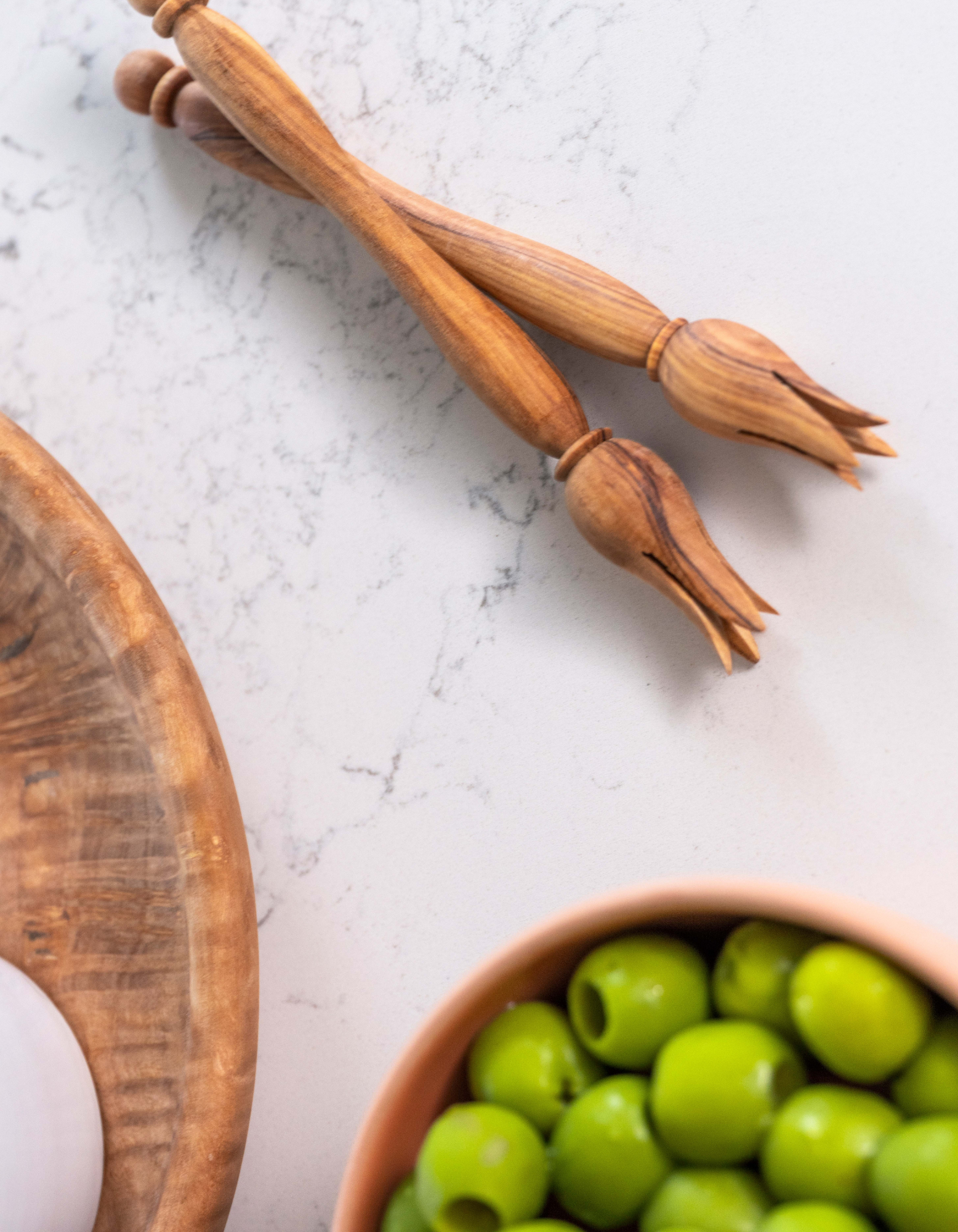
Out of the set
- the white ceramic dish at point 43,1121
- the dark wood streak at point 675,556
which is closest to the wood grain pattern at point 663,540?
the dark wood streak at point 675,556

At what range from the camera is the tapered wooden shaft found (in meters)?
0.45

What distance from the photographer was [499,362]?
1.46ft

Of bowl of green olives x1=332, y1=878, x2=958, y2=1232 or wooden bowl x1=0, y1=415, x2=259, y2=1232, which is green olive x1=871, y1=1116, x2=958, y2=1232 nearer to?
bowl of green olives x1=332, y1=878, x2=958, y2=1232

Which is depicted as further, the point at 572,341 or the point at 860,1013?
the point at 572,341

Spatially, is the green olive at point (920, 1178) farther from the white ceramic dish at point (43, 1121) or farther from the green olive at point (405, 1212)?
the white ceramic dish at point (43, 1121)

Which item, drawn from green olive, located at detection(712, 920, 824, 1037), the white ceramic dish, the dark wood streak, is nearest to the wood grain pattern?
the dark wood streak

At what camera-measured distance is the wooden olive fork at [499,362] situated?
425 mm

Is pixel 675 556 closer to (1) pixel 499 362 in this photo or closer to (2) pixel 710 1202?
(1) pixel 499 362

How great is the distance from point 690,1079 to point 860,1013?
0.05 metres

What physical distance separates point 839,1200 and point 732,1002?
0.18ft

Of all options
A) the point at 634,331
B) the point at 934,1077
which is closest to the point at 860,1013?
the point at 934,1077

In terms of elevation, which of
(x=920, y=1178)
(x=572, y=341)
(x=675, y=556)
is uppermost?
(x=572, y=341)

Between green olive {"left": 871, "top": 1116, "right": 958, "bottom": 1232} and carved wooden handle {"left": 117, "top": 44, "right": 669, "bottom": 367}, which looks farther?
carved wooden handle {"left": 117, "top": 44, "right": 669, "bottom": 367}

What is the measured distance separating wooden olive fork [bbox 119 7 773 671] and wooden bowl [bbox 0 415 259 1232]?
0.60ft
